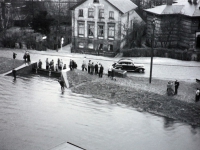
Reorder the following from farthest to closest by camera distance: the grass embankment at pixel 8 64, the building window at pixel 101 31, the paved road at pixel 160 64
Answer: the building window at pixel 101 31
the grass embankment at pixel 8 64
the paved road at pixel 160 64

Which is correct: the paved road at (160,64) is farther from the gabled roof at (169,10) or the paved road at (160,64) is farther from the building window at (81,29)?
the gabled roof at (169,10)

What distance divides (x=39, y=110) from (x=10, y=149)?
566cm

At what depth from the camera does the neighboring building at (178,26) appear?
4344 cm

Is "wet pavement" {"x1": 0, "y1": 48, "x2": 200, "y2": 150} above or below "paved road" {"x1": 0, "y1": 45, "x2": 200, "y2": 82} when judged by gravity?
below

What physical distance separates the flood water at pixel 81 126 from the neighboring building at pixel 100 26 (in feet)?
72.5

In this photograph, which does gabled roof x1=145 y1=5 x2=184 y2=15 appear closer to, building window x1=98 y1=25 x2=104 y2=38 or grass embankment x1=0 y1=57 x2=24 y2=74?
building window x1=98 y1=25 x2=104 y2=38

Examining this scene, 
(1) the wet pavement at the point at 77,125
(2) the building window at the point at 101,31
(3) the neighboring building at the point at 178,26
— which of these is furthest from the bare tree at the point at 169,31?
(1) the wet pavement at the point at 77,125

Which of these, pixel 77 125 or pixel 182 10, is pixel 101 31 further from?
pixel 77 125

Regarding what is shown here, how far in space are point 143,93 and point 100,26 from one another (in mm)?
24749

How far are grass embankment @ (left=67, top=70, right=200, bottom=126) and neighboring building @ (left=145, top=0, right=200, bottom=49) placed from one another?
16.9 metres

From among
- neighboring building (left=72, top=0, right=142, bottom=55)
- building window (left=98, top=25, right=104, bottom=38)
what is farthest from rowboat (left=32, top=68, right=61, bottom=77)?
building window (left=98, top=25, right=104, bottom=38)

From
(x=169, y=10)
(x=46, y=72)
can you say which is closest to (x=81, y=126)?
(x=46, y=72)

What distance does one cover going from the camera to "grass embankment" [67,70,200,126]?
871 inches

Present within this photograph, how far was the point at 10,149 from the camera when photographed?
53.8 feet
